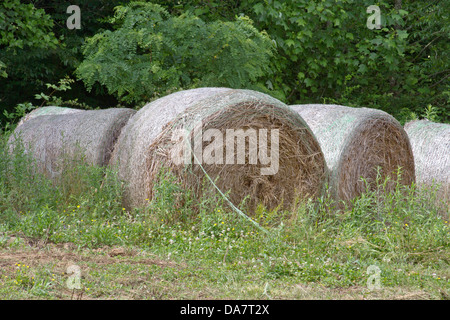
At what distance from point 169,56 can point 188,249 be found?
258 inches

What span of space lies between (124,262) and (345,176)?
355cm

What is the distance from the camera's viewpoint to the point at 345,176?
727 cm

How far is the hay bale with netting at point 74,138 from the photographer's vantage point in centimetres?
745

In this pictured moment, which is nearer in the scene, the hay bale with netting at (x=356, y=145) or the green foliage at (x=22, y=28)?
the hay bale with netting at (x=356, y=145)

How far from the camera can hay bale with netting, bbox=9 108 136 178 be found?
24.4 feet

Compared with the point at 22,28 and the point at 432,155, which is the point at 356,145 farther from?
the point at 22,28

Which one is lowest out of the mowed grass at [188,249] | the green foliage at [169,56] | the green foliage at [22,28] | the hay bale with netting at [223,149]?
the mowed grass at [188,249]

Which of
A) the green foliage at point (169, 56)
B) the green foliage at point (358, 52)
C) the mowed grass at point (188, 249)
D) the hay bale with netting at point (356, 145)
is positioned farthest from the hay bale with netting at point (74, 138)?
the green foliage at point (358, 52)

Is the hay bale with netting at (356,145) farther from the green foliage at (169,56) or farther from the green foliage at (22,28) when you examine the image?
the green foliage at (22,28)

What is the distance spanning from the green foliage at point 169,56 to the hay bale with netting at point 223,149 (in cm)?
377

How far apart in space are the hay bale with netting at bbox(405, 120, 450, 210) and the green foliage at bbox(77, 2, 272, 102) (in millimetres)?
3397

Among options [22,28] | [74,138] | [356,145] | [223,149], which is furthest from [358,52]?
[223,149]
